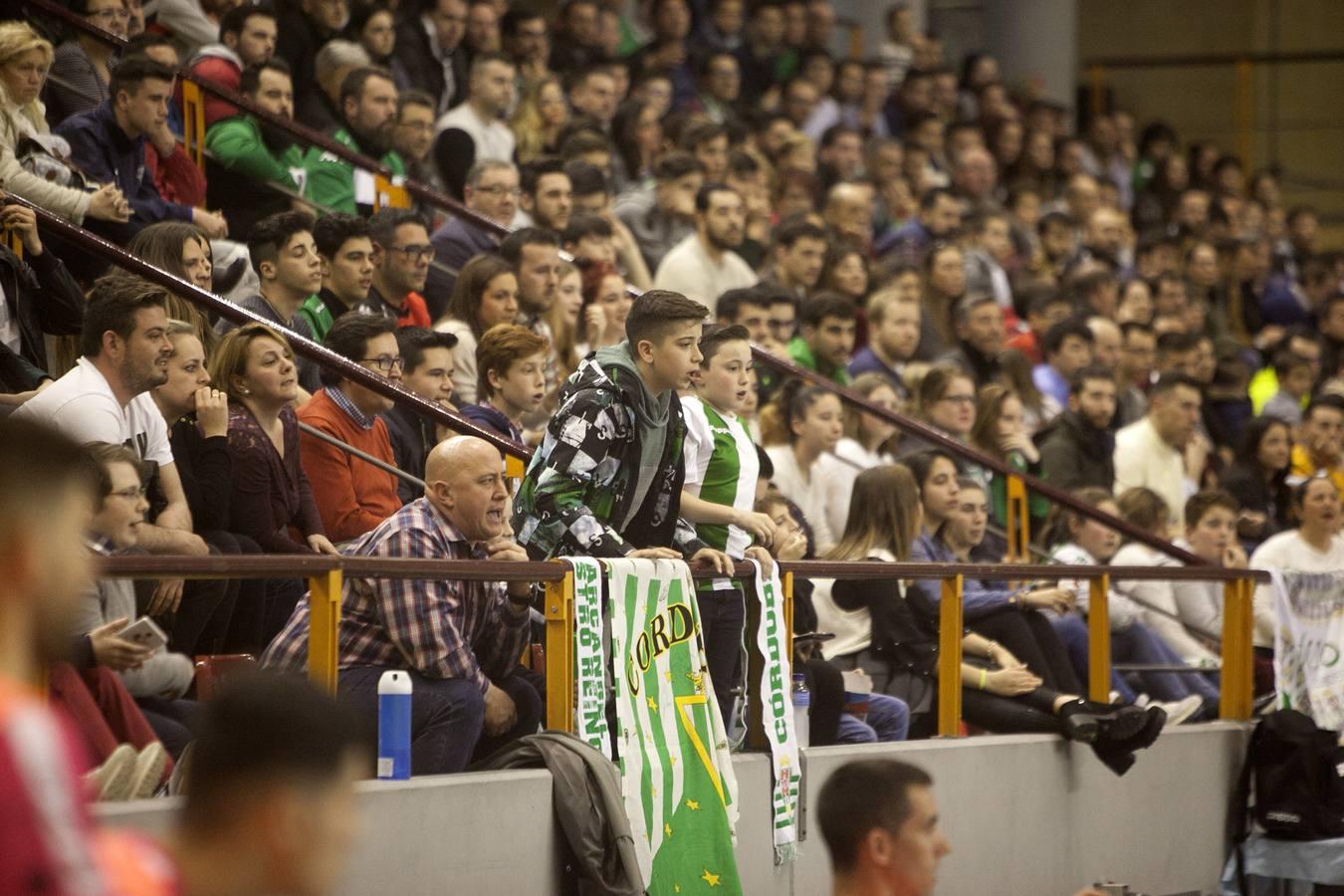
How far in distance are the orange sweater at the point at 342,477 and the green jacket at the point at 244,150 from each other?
265 centimetres

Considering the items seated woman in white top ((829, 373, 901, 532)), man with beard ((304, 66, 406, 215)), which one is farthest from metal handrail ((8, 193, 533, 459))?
man with beard ((304, 66, 406, 215))

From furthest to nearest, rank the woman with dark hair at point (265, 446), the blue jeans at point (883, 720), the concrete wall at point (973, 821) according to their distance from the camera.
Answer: the blue jeans at point (883, 720), the woman with dark hair at point (265, 446), the concrete wall at point (973, 821)

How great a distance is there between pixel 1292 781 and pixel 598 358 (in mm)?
3562

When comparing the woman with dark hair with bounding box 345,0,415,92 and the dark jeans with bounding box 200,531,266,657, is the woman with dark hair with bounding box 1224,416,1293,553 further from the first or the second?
the dark jeans with bounding box 200,531,266,657

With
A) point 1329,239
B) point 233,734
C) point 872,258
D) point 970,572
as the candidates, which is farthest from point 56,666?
point 1329,239

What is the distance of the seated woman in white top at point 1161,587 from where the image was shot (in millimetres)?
8523

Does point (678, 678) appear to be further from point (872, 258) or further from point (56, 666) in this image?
point (872, 258)

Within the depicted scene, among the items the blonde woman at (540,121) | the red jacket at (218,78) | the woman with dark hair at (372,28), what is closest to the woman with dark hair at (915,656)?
the red jacket at (218,78)

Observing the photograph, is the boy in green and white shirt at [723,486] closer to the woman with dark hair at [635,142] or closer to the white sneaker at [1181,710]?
the white sneaker at [1181,710]

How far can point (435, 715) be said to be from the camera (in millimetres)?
5066

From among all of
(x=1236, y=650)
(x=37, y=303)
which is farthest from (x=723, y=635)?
(x=1236, y=650)

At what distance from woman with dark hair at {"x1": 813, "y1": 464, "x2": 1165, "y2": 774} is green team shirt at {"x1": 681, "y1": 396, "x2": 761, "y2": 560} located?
0.66m

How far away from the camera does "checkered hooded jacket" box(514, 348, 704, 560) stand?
5484 mm

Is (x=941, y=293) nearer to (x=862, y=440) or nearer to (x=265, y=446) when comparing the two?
(x=862, y=440)
